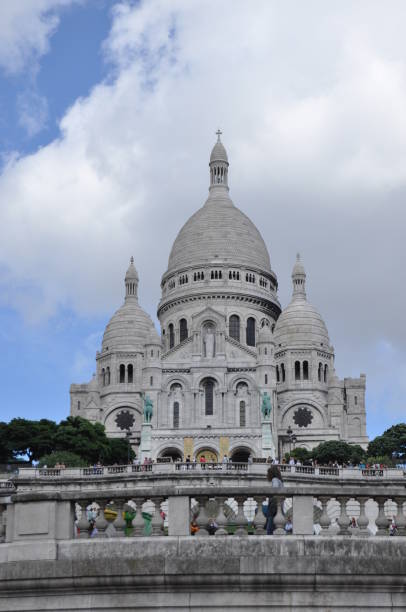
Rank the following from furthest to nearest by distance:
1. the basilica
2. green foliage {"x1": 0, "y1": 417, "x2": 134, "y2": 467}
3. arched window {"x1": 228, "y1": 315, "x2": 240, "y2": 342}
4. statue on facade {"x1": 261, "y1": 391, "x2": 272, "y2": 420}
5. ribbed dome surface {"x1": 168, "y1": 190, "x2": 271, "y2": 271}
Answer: ribbed dome surface {"x1": 168, "y1": 190, "x2": 271, "y2": 271} < arched window {"x1": 228, "y1": 315, "x2": 240, "y2": 342} < the basilica < statue on facade {"x1": 261, "y1": 391, "x2": 272, "y2": 420} < green foliage {"x1": 0, "y1": 417, "x2": 134, "y2": 467}

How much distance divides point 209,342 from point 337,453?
78.1 feet

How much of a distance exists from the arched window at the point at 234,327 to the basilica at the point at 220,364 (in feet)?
0.39

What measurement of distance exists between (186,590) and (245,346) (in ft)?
343

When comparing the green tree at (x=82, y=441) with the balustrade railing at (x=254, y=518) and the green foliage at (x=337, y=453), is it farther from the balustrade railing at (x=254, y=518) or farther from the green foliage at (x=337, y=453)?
the balustrade railing at (x=254, y=518)

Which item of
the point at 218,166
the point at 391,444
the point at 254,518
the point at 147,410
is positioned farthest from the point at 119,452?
the point at 254,518

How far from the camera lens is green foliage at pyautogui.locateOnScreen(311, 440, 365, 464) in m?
93.2

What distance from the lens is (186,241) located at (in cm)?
13225

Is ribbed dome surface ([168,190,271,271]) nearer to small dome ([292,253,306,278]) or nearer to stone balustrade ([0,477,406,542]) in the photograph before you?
small dome ([292,253,306,278])

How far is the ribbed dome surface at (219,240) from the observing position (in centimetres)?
12862

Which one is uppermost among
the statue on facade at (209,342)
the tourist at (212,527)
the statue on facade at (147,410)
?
the statue on facade at (209,342)

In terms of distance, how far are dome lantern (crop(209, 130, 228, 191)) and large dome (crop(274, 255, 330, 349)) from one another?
23016 mm

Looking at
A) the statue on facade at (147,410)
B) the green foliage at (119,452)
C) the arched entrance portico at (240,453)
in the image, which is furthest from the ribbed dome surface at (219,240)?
the green foliage at (119,452)

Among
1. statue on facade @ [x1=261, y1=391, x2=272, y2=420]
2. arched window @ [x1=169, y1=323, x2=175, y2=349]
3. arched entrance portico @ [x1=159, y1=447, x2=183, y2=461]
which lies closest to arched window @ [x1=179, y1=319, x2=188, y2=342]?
arched window @ [x1=169, y1=323, x2=175, y2=349]

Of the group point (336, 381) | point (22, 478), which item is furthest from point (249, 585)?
point (336, 381)
